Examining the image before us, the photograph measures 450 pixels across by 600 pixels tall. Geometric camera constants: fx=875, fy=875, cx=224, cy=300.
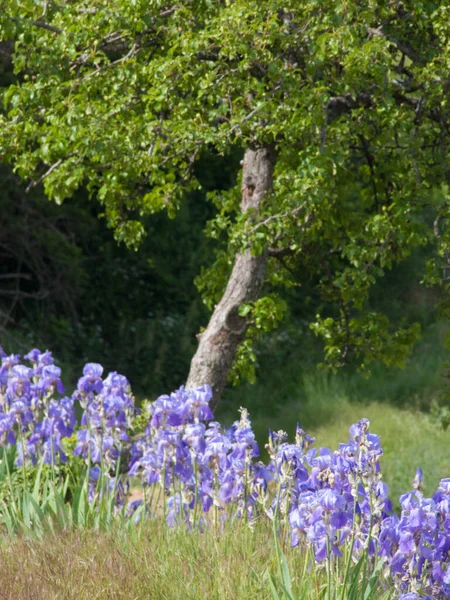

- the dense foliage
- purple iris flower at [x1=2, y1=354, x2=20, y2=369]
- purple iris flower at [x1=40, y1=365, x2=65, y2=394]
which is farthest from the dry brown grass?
purple iris flower at [x1=2, y1=354, x2=20, y2=369]

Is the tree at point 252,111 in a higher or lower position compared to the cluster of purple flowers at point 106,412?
higher

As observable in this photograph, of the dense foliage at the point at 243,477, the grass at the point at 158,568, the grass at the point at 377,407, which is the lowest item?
the grass at the point at 377,407

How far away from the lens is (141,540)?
2895mm

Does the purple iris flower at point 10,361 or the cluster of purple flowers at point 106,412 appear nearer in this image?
the cluster of purple flowers at point 106,412

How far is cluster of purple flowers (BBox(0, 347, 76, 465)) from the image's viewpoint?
3525 mm

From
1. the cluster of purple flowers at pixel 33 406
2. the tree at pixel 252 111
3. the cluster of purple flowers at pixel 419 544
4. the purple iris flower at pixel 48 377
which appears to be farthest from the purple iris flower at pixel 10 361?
the cluster of purple flowers at pixel 419 544

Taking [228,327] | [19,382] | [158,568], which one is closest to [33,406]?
[19,382]

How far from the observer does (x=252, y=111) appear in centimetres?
452

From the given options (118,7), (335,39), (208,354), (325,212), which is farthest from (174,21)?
(208,354)

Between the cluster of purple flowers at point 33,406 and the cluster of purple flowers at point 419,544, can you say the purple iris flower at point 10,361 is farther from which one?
the cluster of purple flowers at point 419,544

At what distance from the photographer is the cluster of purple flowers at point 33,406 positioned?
3525 mm

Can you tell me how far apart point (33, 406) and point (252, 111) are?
1949 millimetres

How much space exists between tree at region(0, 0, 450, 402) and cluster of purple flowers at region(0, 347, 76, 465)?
143 centimetres

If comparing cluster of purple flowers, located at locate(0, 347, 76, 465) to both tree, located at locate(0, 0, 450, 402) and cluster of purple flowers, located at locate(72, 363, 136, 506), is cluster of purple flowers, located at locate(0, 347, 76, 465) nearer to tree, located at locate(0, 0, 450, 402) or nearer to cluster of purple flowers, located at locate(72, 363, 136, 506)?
cluster of purple flowers, located at locate(72, 363, 136, 506)
